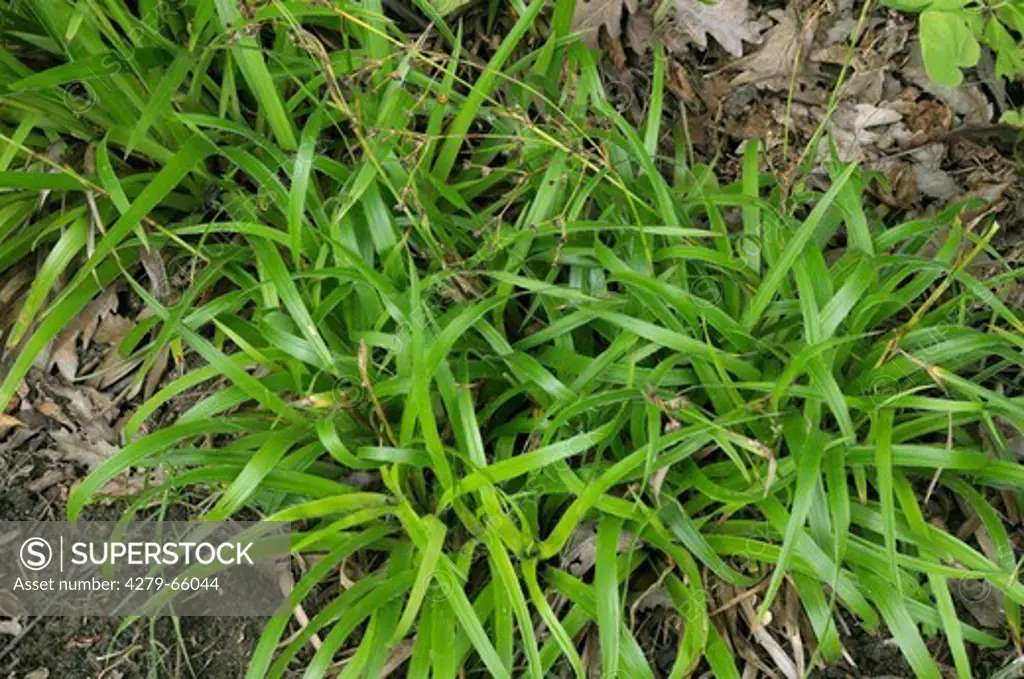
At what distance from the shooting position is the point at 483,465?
5.39ft

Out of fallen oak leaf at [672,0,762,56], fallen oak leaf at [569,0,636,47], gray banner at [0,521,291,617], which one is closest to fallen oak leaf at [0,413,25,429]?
gray banner at [0,521,291,617]

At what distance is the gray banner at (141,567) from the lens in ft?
5.68

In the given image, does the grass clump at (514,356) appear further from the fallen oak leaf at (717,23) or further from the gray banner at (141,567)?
the fallen oak leaf at (717,23)

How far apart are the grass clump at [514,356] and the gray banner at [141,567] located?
104mm

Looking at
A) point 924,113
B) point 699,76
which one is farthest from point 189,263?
point 924,113

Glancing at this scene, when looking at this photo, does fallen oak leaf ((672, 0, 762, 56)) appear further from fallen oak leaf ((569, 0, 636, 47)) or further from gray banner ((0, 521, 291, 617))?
gray banner ((0, 521, 291, 617))

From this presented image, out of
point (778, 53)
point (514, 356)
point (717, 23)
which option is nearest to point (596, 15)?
point (717, 23)

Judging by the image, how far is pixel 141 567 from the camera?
1.87 meters

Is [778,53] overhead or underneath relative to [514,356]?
overhead

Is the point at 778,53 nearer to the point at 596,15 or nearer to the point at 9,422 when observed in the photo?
the point at 596,15

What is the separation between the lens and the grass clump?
1.60 meters

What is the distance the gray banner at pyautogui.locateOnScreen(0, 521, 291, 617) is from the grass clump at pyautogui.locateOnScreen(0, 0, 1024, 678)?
0.34 ft

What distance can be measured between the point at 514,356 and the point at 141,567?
85cm

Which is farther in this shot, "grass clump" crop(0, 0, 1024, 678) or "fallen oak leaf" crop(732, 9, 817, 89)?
"fallen oak leaf" crop(732, 9, 817, 89)
